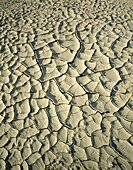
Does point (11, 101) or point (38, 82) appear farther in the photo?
point (38, 82)

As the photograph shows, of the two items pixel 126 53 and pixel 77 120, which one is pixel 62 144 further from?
pixel 126 53

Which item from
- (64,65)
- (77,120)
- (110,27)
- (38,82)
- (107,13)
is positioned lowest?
(77,120)

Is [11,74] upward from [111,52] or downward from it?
downward

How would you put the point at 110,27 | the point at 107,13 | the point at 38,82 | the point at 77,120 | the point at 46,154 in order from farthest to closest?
the point at 107,13, the point at 110,27, the point at 38,82, the point at 77,120, the point at 46,154

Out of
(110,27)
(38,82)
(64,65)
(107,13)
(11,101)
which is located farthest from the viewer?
(107,13)

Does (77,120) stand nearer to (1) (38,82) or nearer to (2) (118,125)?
(2) (118,125)

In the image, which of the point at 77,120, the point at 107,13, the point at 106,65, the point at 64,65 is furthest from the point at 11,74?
the point at 107,13
